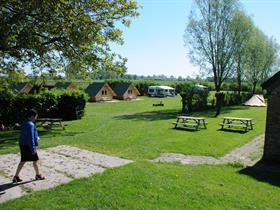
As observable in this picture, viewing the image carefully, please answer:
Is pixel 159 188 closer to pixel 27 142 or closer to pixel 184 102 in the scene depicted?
pixel 27 142

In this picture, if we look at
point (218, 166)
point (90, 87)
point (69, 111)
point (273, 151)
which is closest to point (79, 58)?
point (69, 111)

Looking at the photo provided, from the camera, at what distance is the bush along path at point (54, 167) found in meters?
6.86

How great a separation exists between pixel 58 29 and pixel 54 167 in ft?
22.7

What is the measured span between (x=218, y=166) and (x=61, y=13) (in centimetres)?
881

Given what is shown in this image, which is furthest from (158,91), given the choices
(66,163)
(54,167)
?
(54,167)

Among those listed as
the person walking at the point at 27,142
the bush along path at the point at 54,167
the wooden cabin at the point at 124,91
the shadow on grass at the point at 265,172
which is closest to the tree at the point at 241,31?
the wooden cabin at the point at 124,91

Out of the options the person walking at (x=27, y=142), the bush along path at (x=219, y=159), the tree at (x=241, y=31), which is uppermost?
the tree at (x=241, y=31)

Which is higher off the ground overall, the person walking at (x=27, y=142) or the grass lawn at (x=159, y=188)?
the person walking at (x=27, y=142)

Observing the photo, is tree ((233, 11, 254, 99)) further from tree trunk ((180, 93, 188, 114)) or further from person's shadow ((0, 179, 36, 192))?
person's shadow ((0, 179, 36, 192))

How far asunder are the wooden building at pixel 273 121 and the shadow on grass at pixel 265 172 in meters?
0.54

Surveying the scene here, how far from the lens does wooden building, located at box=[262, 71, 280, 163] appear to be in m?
11.0

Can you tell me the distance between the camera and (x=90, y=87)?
172ft

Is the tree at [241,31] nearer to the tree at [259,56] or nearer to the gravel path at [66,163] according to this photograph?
the tree at [259,56]

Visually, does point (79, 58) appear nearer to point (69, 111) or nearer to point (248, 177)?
point (69, 111)
